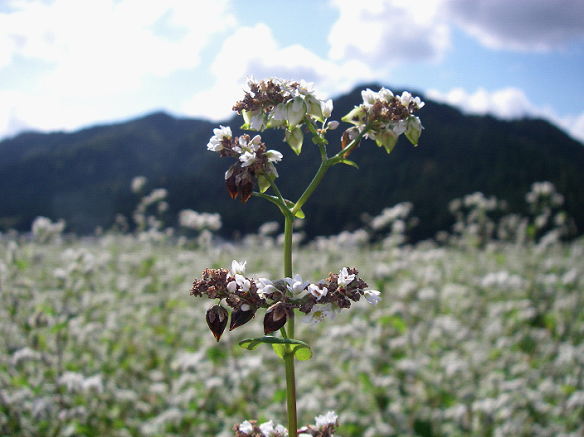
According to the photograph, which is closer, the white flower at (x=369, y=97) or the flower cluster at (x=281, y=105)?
the flower cluster at (x=281, y=105)

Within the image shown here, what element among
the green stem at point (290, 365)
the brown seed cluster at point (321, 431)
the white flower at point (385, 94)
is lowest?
the brown seed cluster at point (321, 431)

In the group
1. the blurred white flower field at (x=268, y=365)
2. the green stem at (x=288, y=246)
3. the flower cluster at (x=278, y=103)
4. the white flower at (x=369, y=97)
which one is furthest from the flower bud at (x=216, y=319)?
the blurred white flower field at (x=268, y=365)

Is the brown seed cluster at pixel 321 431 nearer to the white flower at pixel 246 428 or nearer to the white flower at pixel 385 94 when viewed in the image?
the white flower at pixel 246 428

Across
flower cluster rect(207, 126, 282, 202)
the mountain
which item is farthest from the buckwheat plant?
the mountain

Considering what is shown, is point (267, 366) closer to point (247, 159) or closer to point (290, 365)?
point (290, 365)

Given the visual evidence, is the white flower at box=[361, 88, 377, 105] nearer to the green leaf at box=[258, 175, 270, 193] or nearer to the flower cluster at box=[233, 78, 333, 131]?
the flower cluster at box=[233, 78, 333, 131]

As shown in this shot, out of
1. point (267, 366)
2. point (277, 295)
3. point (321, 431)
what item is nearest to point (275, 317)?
point (277, 295)

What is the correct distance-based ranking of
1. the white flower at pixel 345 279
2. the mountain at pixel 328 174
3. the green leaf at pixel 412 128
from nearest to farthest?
the white flower at pixel 345 279 < the green leaf at pixel 412 128 < the mountain at pixel 328 174
